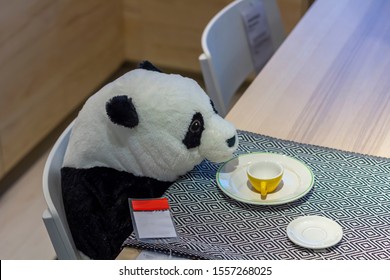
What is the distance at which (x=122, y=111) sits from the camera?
111 centimetres

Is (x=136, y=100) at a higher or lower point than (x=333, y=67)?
higher

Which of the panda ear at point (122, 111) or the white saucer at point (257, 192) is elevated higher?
the panda ear at point (122, 111)

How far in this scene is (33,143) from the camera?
2348mm

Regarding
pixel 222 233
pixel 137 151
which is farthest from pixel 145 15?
pixel 222 233

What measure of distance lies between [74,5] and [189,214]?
157cm

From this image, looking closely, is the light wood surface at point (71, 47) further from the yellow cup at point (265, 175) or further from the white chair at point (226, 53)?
the yellow cup at point (265, 175)

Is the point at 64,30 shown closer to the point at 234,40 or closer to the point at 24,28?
the point at 24,28

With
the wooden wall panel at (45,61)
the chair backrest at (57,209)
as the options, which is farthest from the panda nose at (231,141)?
the wooden wall panel at (45,61)

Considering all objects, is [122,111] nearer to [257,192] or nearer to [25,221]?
[257,192]

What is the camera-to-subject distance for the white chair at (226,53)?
1.55 metres

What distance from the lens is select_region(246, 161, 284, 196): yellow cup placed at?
1.12 metres

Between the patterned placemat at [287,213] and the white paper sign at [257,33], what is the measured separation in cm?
57

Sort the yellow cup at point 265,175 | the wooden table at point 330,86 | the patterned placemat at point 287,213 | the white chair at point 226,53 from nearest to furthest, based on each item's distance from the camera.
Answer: the patterned placemat at point 287,213 < the yellow cup at point 265,175 < the wooden table at point 330,86 < the white chair at point 226,53

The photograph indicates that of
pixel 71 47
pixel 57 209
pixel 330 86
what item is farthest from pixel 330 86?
pixel 71 47
